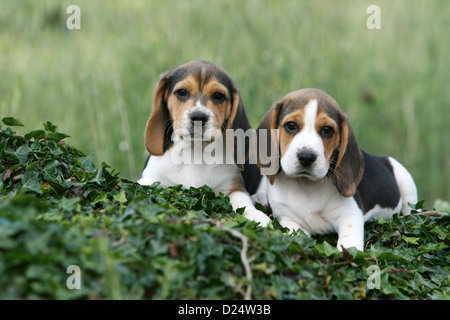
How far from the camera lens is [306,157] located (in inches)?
200

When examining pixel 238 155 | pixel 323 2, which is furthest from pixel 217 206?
pixel 323 2

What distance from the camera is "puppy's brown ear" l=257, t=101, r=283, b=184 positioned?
18.2ft

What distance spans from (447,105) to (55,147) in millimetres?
6858

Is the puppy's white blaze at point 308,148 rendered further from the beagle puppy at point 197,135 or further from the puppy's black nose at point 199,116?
the puppy's black nose at point 199,116

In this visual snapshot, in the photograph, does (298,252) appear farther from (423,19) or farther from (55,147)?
(423,19)

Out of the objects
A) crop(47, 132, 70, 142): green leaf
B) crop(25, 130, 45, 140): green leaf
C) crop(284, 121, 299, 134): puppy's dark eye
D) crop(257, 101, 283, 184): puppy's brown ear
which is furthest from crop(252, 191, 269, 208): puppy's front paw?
crop(25, 130, 45, 140): green leaf

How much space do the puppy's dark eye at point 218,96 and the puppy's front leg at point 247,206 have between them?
3.29ft

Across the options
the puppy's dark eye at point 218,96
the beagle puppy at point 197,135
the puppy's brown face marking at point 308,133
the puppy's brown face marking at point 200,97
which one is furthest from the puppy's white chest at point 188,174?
the puppy's brown face marking at point 308,133

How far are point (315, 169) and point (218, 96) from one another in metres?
1.30

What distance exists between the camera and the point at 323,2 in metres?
10.6

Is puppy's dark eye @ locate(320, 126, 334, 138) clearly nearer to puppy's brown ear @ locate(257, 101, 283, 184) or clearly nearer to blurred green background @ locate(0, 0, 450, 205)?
puppy's brown ear @ locate(257, 101, 283, 184)

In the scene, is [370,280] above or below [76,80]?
below

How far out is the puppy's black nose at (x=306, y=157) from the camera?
16.6 feet
